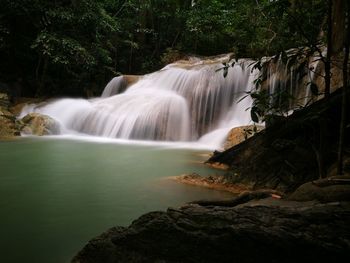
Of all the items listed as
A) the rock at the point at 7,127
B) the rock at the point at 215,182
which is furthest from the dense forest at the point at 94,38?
the rock at the point at 215,182

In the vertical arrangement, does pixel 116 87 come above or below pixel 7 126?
above

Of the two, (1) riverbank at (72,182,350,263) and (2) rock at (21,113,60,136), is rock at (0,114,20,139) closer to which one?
(2) rock at (21,113,60,136)

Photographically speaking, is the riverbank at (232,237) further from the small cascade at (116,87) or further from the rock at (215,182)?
the small cascade at (116,87)

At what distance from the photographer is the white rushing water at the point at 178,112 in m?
11.4

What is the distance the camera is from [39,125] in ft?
38.0

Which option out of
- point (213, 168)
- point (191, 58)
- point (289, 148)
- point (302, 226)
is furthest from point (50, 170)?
point (191, 58)

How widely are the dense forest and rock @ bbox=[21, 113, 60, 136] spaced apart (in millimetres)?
3093

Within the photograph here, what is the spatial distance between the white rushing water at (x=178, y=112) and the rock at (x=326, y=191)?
7.53 m

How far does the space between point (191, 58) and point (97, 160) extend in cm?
1236

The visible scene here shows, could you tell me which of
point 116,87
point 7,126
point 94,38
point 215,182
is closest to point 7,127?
point 7,126

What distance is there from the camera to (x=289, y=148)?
434 cm

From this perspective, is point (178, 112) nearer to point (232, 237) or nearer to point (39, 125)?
point (39, 125)

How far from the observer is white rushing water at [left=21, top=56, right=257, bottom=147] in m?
11.4

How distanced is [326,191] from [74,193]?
3165 mm
